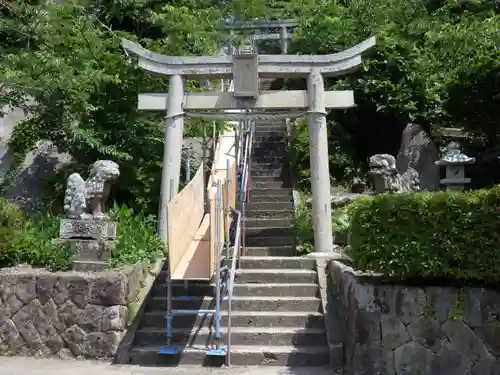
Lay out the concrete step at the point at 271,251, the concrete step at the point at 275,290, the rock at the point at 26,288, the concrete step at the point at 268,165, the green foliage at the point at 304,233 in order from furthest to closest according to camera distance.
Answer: the concrete step at the point at 268,165 → the concrete step at the point at 271,251 → the green foliage at the point at 304,233 → the concrete step at the point at 275,290 → the rock at the point at 26,288

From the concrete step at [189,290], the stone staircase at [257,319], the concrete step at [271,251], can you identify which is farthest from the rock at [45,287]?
the concrete step at [271,251]

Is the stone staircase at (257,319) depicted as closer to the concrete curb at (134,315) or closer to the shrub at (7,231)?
the concrete curb at (134,315)

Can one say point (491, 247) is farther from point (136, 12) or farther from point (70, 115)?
point (136, 12)

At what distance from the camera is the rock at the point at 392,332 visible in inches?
244

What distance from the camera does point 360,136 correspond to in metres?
14.8

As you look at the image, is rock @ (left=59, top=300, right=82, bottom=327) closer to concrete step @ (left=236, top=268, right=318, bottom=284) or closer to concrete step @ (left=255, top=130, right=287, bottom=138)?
concrete step @ (left=236, top=268, right=318, bottom=284)

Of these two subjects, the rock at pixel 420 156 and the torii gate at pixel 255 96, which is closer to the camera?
the torii gate at pixel 255 96

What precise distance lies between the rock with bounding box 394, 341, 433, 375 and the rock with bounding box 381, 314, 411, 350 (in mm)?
65

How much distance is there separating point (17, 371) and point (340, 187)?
822 cm

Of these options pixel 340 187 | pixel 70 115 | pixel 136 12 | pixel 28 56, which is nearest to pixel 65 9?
pixel 28 56

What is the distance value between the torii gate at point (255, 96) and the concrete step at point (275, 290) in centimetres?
164

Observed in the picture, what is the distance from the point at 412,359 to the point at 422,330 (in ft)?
1.09

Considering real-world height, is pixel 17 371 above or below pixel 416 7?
below

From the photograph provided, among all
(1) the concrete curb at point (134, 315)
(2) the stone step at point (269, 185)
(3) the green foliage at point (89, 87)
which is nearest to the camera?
(1) the concrete curb at point (134, 315)
